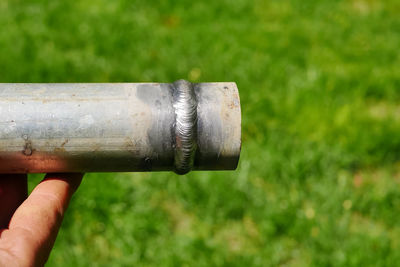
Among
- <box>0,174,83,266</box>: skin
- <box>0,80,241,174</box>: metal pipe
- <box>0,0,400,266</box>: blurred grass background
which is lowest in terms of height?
<box>0,0,400,266</box>: blurred grass background

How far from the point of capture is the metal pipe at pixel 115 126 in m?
1.88

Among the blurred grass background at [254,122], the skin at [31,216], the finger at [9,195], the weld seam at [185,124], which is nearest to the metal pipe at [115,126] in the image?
the weld seam at [185,124]

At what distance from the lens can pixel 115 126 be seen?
1.90 meters

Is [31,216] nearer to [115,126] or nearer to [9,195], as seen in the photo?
[9,195]

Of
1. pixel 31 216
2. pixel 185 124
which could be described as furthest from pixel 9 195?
pixel 185 124

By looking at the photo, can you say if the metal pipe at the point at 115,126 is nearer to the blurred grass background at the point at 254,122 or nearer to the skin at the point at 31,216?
the skin at the point at 31,216

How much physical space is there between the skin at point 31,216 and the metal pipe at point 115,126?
166 mm

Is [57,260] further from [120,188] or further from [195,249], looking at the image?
[195,249]

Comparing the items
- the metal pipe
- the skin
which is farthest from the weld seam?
the skin

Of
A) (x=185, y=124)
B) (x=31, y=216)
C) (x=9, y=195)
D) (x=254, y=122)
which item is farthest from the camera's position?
(x=254, y=122)

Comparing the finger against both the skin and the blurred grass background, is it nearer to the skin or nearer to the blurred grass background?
the skin

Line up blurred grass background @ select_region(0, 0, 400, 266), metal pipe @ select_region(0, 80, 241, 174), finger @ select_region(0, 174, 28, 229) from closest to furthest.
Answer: metal pipe @ select_region(0, 80, 241, 174) → finger @ select_region(0, 174, 28, 229) → blurred grass background @ select_region(0, 0, 400, 266)

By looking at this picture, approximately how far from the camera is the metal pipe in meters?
1.88

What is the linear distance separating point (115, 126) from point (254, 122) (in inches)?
75.3
